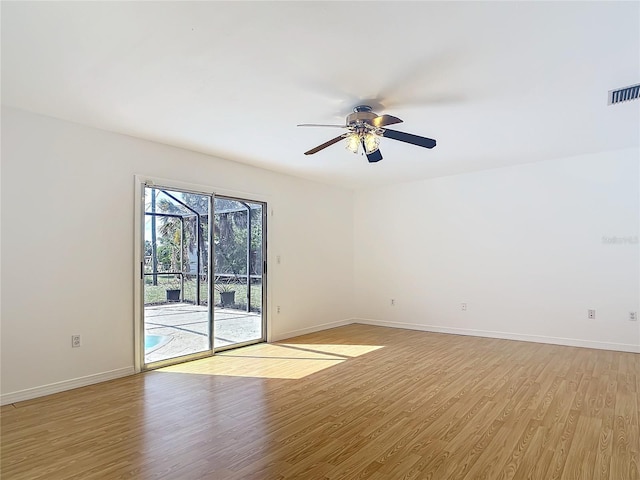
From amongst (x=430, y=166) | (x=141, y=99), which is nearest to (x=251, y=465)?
(x=141, y=99)

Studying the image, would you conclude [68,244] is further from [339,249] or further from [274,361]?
[339,249]

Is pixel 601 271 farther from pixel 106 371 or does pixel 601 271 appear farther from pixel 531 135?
pixel 106 371

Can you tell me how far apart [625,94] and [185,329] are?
499 cm

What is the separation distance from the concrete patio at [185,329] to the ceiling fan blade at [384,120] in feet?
10.3

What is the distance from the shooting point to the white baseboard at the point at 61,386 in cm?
323

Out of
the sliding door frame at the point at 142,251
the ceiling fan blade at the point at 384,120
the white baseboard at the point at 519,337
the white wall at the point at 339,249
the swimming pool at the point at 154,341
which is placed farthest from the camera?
the white baseboard at the point at 519,337

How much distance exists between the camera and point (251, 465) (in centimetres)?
222

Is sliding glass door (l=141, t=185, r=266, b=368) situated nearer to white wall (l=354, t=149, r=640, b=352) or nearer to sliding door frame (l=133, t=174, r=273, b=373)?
sliding door frame (l=133, t=174, r=273, b=373)

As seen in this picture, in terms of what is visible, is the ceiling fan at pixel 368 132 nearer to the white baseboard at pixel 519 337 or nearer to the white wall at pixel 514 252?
the white wall at pixel 514 252

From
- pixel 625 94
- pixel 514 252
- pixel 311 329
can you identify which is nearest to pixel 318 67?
pixel 625 94

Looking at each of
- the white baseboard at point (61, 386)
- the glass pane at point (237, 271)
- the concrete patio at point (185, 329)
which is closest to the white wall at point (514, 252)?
the glass pane at point (237, 271)

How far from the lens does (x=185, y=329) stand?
4664mm

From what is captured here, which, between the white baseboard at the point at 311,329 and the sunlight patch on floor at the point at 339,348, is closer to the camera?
the sunlight patch on floor at the point at 339,348

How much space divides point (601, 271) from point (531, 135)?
2.18 m
